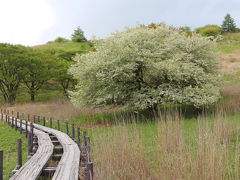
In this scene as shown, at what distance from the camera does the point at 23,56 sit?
84.3ft

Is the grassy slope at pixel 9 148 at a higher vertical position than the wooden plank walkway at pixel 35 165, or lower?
lower

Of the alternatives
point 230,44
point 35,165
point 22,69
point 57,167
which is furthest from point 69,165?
point 230,44

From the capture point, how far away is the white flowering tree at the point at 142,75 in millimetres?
11461

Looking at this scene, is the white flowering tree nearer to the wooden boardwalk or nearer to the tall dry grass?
the wooden boardwalk

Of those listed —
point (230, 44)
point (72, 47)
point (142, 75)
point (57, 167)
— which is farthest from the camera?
point (72, 47)

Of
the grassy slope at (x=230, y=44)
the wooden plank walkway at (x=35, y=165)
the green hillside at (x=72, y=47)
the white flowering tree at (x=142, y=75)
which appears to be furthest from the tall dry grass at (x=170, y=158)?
the grassy slope at (x=230, y=44)

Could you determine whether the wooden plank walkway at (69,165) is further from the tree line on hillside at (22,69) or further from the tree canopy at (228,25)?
the tree canopy at (228,25)

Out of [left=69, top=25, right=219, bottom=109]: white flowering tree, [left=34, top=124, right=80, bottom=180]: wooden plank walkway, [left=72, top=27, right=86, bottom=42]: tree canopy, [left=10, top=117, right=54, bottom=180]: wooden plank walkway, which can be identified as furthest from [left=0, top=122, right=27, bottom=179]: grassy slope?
[left=72, top=27, right=86, bottom=42]: tree canopy

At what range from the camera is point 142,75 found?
41.9 ft

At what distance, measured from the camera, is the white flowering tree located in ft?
37.6

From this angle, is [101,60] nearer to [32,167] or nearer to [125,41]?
[125,41]

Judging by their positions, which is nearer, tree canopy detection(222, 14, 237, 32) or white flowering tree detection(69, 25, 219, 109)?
white flowering tree detection(69, 25, 219, 109)

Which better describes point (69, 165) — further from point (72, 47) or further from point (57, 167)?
point (72, 47)

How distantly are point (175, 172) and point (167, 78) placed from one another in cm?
989
